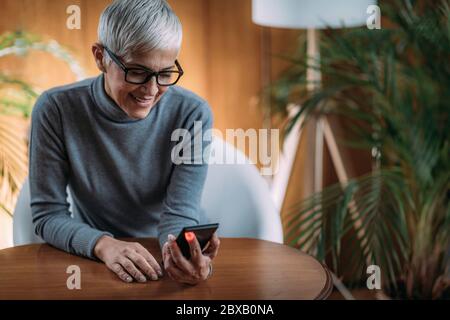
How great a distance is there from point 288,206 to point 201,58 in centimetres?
59

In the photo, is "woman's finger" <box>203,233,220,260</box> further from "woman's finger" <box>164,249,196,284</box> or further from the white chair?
the white chair

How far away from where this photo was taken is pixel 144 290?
3.56 feet

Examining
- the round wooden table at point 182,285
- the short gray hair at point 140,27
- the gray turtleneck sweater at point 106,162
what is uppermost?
the short gray hair at point 140,27

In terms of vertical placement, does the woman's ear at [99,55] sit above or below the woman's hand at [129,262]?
above

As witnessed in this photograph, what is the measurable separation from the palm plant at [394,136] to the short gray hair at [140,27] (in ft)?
1.63

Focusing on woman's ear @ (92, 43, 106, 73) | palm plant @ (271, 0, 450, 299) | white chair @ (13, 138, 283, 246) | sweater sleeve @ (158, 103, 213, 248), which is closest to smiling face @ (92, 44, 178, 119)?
woman's ear @ (92, 43, 106, 73)

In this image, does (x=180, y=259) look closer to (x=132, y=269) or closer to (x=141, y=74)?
(x=132, y=269)

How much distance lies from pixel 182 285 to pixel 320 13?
37.8 inches

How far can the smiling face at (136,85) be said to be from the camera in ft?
3.94

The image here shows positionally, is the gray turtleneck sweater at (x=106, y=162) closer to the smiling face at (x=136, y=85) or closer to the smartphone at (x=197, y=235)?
the smiling face at (x=136, y=85)

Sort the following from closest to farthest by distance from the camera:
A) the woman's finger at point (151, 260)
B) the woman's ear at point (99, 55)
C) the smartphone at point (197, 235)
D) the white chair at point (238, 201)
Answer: the smartphone at point (197, 235) → the woman's finger at point (151, 260) → the woman's ear at point (99, 55) → the white chair at point (238, 201)

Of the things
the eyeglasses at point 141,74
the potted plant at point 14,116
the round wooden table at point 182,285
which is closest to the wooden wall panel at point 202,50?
the potted plant at point 14,116

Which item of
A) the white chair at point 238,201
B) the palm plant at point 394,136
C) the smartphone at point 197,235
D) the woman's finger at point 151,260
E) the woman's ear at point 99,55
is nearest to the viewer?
the smartphone at point 197,235

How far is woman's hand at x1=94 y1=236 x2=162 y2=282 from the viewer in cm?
112
